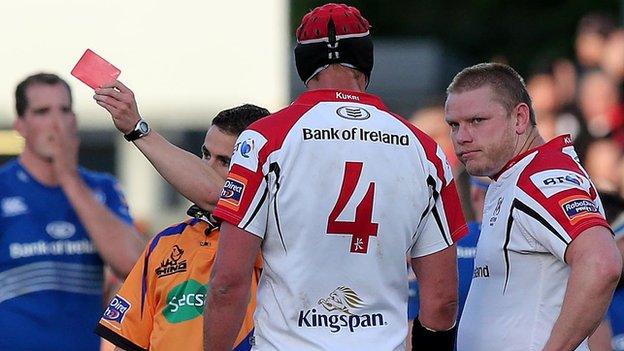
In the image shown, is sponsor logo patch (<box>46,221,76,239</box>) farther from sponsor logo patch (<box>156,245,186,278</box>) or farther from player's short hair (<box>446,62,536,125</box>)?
player's short hair (<box>446,62,536,125</box>)

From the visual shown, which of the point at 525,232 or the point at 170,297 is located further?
the point at 170,297

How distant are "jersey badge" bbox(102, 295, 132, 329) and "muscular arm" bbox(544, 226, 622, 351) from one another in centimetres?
158

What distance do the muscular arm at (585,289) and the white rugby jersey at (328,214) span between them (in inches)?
21.5

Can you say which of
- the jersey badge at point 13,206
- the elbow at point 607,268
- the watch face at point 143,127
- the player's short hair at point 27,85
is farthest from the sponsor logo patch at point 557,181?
the player's short hair at point 27,85

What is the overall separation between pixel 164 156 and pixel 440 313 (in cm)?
Result: 114

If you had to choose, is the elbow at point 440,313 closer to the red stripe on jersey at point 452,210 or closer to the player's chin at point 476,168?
the red stripe on jersey at point 452,210

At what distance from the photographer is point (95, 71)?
221 inches

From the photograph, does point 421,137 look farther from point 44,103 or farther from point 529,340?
point 44,103

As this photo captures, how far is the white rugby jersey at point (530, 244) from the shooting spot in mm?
5379

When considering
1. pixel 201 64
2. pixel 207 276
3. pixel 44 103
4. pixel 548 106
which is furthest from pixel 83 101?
pixel 207 276

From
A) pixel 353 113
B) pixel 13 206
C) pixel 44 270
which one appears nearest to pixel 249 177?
pixel 353 113

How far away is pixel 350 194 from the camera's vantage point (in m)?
5.15

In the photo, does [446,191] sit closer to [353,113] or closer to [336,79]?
[353,113]

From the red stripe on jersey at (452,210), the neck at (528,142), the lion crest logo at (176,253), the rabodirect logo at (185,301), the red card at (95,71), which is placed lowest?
the rabodirect logo at (185,301)
